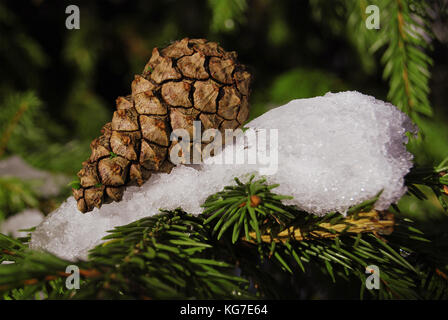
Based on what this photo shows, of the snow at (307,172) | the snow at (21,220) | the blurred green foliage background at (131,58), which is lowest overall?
the snow at (21,220)

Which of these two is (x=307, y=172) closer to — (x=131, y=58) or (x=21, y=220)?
(x=21, y=220)

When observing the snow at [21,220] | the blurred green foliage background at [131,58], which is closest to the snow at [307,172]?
the snow at [21,220]

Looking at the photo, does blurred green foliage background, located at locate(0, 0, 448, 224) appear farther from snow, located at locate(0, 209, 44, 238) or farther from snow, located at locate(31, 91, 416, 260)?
snow, located at locate(31, 91, 416, 260)

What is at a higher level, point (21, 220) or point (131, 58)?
point (131, 58)

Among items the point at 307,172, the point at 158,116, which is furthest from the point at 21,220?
the point at 307,172

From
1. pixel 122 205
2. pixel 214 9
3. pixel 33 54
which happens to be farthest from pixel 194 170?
pixel 33 54

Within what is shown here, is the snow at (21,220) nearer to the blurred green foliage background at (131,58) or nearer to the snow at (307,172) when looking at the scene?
the blurred green foliage background at (131,58)

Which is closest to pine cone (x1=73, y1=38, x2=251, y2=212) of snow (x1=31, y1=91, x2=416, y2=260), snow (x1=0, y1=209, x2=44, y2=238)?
snow (x1=31, y1=91, x2=416, y2=260)
